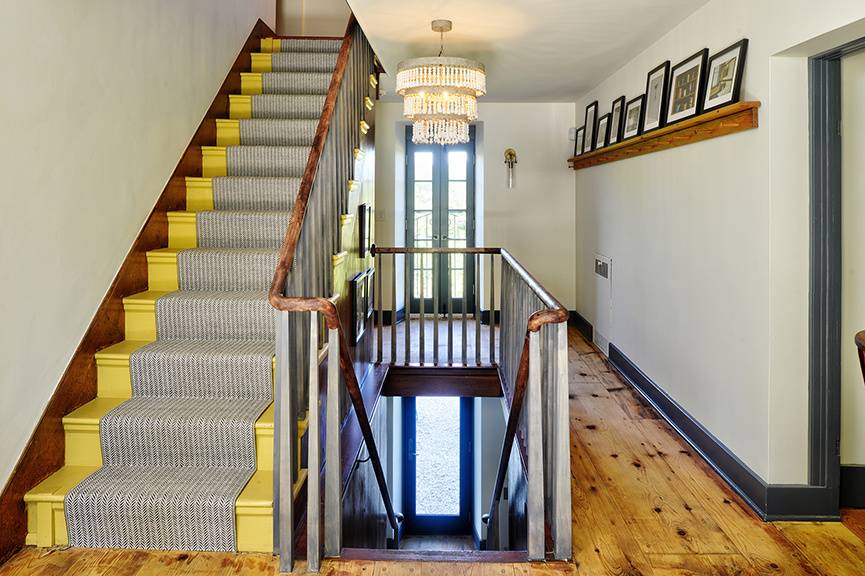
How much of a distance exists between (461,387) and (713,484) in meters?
2.07

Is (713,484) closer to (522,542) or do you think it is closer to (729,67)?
(522,542)

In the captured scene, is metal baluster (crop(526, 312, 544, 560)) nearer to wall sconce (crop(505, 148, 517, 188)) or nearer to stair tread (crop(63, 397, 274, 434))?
stair tread (crop(63, 397, 274, 434))

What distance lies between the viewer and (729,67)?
301cm

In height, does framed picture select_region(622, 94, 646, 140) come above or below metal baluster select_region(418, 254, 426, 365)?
above

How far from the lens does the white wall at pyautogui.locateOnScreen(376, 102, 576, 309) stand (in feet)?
22.2

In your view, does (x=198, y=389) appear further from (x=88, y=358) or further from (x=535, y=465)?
(x=535, y=465)

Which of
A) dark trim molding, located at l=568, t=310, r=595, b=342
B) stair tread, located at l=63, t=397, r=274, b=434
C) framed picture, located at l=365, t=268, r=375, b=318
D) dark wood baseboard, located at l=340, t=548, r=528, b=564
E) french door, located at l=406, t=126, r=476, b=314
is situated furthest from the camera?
french door, located at l=406, t=126, r=476, b=314

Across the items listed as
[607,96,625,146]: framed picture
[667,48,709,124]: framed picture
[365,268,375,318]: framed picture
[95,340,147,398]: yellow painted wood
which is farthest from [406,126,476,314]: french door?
[95,340,147,398]: yellow painted wood

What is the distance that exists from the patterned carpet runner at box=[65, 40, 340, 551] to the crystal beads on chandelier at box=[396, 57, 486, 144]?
0.78 metres

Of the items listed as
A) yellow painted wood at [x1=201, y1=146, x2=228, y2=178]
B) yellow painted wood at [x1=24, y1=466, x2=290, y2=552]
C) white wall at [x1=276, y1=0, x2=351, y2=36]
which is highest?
white wall at [x1=276, y1=0, x2=351, y2=36]

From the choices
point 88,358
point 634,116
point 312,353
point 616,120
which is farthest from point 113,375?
point 616,120

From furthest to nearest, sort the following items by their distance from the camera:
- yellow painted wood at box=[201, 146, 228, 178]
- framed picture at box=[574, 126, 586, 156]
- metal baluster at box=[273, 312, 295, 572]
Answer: framed picture at box=[574, 126, 586, 156] < yellow painted wood at box=[201, 146, 228, 178] < metal baluster at box=[273, 312, 295, 572]

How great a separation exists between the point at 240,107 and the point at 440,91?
5.38 feet

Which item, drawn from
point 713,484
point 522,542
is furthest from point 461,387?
point 713,484
